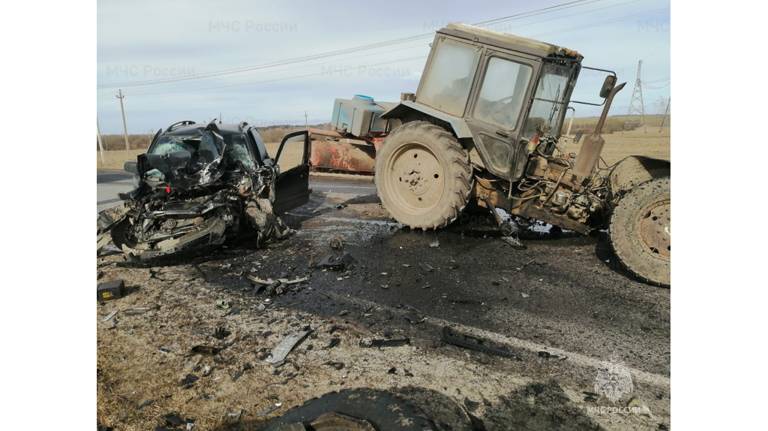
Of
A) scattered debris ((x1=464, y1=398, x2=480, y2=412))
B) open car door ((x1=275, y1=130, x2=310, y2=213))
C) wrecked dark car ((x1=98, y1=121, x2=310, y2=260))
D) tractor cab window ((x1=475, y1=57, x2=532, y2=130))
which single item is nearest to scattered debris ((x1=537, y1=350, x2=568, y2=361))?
scattered debris ((x1=464, y1=398, x2=480, y2=412))

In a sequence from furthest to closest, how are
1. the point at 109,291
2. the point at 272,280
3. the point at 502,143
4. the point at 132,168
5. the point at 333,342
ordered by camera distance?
the point at 132,168 < the point at 502,143 < the point at 272,280 < the point at 109,291 < the point at 333,342

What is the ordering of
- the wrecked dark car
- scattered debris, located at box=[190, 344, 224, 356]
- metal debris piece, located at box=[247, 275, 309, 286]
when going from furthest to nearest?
the wrecked dark car < metal debris piece, located at box=[247, 275, 309, 286] < scattered debris, located at box=[190, 344, 224, 356]

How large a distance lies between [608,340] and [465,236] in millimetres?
2846

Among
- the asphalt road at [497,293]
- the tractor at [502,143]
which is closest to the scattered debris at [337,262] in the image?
the asphalt road at [497,293]

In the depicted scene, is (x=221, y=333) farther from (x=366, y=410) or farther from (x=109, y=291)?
(x=366, y=410)

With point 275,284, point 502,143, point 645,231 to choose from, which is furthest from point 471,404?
point 502,143

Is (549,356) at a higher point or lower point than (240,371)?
higher

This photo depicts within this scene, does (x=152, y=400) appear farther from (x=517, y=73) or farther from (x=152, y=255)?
(x=517, y=73)

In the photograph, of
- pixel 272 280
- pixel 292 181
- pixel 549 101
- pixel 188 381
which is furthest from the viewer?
pixel 292 181

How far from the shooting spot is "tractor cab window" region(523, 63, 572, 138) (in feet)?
18.2

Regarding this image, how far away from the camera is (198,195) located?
574 cm

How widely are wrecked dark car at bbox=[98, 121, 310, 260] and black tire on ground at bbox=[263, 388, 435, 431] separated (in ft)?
11.3

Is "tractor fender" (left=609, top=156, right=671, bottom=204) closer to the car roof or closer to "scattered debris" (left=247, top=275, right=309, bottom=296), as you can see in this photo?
"scattered debris" (left=247, top=275, right=309, bottom=296)

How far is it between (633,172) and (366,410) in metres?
4.72
